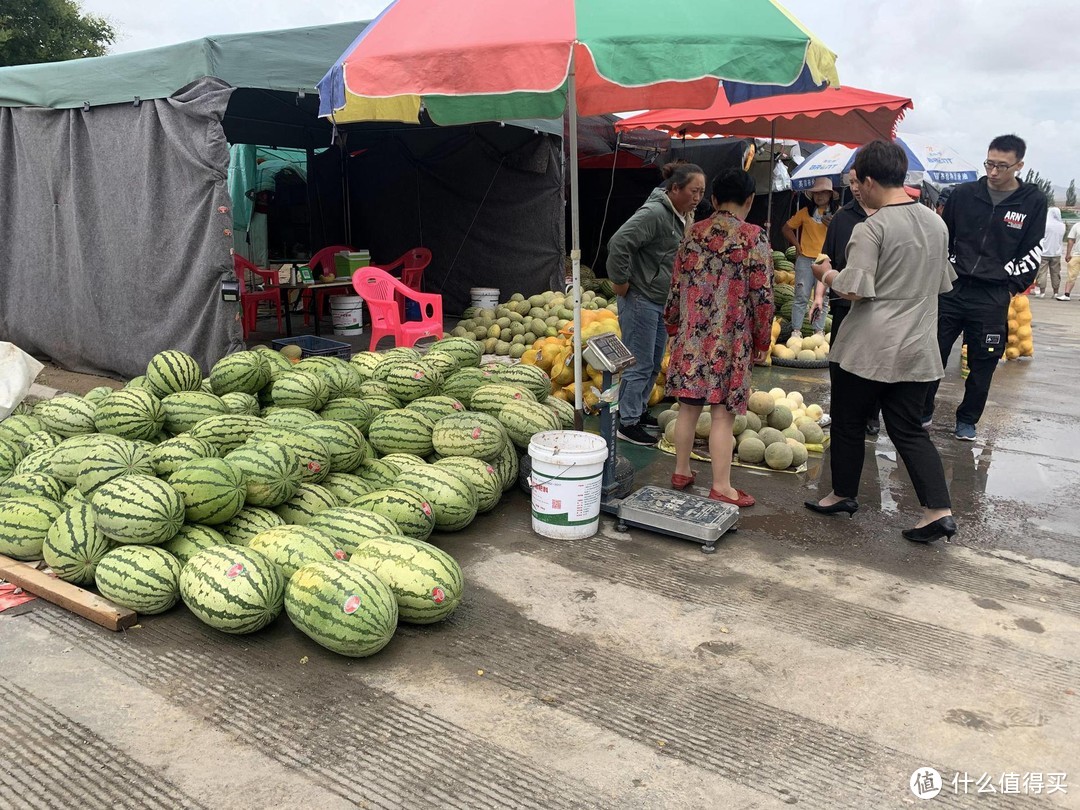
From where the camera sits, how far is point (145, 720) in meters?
2.46

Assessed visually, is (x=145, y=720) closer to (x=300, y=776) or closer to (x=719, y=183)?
(x=300, y=776)

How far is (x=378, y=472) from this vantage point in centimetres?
407

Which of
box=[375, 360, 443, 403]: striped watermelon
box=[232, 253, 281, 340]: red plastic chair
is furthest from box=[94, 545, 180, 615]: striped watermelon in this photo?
box=[232, 253, 281, 340]: red plastic chair

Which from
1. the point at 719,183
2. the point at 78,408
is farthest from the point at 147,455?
the point at 719,183

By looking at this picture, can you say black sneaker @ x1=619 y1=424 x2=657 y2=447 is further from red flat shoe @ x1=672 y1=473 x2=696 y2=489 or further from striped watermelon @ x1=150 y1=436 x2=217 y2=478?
striped watermelon @ x1=150 y1=436 x2=217 y2=478

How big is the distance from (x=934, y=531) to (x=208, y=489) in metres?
3.54

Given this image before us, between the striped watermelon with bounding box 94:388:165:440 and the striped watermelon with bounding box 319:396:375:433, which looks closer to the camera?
the striped watermelon with bounding box 94:388:165:440

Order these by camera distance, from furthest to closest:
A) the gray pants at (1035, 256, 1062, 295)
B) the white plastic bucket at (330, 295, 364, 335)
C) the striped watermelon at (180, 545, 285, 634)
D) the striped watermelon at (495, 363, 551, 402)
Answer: the gray pants at (1035, 256, 1062, 295), the white plastic bucket at (330, 295, 364, 335), the striped watermelon at (495, 363, 551, 402), the striped watermelon at (180, 545, 285, 634)

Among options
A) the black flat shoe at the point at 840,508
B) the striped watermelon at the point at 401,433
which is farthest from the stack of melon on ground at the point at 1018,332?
the striped watermelon at the point at 401,433

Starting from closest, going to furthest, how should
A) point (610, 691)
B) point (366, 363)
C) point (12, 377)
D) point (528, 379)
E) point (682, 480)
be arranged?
point (610, 691) < point (682, 480) < point (12, 377) < point (528, 379) < point (366, 363)

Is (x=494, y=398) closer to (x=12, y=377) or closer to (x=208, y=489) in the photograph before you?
(x=208, y=489)

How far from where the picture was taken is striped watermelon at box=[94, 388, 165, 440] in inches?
157

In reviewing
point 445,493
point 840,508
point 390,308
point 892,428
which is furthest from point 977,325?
point 390,308

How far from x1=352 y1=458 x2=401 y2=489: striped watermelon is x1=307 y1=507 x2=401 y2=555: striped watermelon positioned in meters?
0.56
